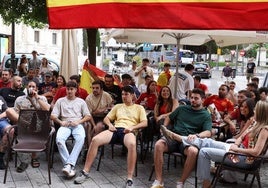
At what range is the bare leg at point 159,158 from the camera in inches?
198

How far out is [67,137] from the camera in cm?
570

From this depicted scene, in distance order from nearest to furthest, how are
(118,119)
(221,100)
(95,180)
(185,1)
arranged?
1. (185,1)
2. (95,180)
3. (118,119)
4. (221,100)

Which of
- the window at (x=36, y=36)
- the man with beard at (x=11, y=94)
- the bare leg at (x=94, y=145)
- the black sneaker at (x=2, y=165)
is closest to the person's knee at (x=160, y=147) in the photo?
the bare leg at (x=94, y=145)

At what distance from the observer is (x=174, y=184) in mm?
5312

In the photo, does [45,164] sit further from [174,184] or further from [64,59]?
[64,59]

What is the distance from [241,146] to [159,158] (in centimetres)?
109

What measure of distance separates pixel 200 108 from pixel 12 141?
109 inches

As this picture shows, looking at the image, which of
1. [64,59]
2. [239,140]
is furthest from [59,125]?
[64,59]

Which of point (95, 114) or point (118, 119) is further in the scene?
point (95, 114)

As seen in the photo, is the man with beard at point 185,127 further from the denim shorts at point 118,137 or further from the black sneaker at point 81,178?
the black sneaker at point 81,178

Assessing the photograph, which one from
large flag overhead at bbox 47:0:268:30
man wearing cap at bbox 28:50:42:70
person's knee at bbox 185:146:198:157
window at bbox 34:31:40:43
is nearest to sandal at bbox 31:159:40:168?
person's knee at bbox 185:146:198:157

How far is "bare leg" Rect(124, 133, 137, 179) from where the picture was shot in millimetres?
5113

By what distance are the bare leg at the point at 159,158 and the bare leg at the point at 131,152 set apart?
1.01 ft

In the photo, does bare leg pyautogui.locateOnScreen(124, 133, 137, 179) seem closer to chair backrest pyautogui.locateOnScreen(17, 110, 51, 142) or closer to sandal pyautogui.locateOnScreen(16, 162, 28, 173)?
chair backrest pyautogui.locateOnScreen(17, 110, 51, 142)
